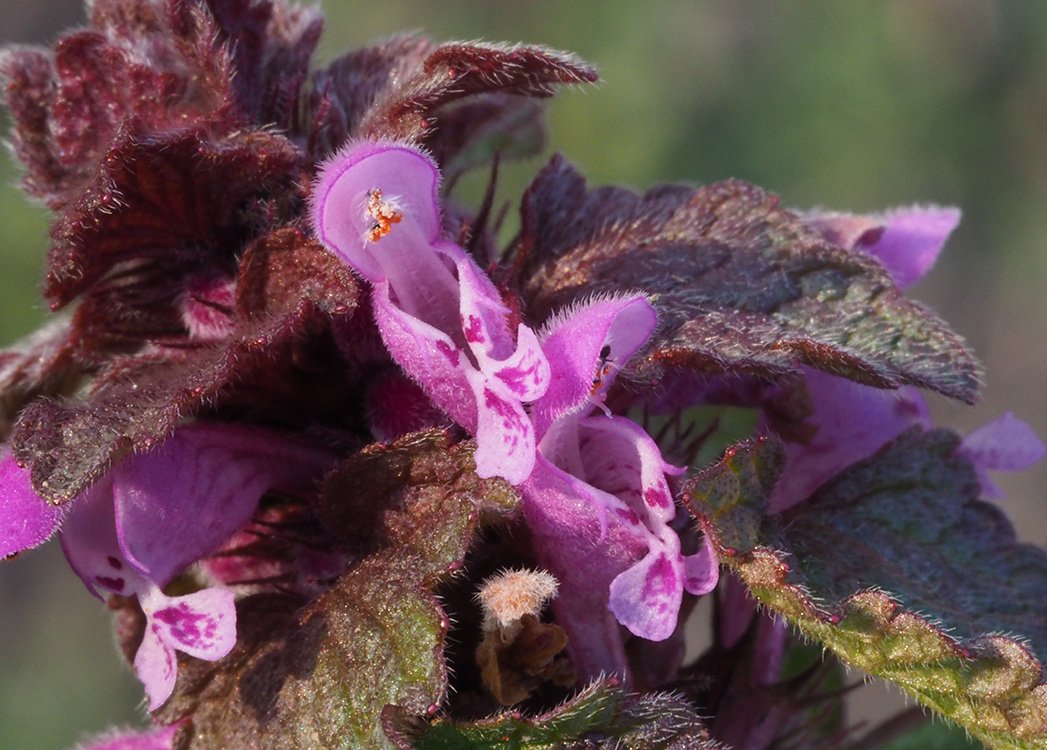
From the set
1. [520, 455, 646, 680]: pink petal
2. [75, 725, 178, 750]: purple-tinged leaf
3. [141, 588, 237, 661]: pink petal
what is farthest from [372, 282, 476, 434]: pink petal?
[75, 725, 178, 750]: purple-tinged leaf

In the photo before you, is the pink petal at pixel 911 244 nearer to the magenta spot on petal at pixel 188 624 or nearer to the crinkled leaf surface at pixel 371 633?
the crinkled leaf surface at pixel 371 633

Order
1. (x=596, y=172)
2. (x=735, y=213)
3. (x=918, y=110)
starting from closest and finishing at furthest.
Answer: (x=735, y=213) < (x=596, y=172) < (x=918, y=110)

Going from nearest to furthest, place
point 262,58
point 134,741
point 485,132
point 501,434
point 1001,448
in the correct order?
1. point 501,434
2. point 262,58
3. point 134,741
4. point 1001,448
5. point 485,132

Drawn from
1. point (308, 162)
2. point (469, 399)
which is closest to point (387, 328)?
point (469, 399)

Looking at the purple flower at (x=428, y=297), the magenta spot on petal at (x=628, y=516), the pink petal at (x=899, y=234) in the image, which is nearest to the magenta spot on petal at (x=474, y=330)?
the purple flower at (x=428, y=297)

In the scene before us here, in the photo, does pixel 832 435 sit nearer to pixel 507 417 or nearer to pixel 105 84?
pixel 507 417

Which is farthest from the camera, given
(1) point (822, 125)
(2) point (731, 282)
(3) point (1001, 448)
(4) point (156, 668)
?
(1) point (822, 125)

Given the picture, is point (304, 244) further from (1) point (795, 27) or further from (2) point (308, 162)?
(1) point (795, 27)

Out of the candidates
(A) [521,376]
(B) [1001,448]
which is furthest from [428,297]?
(B) [1001,448]
